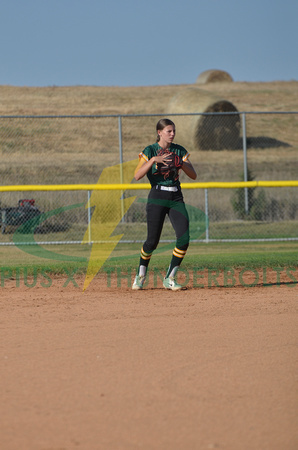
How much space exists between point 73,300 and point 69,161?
16197 millimetres

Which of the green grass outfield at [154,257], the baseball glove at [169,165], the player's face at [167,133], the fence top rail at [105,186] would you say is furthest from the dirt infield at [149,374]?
the fence top rail at [105,186]

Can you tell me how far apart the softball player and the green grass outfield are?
2.04m

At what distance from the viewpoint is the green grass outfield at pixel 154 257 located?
29.9 feet

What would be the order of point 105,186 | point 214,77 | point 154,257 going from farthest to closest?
point 214,77
point 105,186
point 154,257

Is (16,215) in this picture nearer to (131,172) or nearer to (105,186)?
(105,186)

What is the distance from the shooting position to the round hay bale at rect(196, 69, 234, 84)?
43938 mm

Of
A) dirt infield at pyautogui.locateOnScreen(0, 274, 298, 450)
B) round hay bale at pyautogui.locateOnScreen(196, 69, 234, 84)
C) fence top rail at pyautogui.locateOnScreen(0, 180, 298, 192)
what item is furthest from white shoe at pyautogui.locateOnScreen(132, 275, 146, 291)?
round hay bale at pyautogui.locateOnScreen(196, 69, 234, 84)

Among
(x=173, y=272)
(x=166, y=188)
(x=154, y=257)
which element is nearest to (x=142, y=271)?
(x=173, y=272)

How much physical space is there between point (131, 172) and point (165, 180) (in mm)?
9732

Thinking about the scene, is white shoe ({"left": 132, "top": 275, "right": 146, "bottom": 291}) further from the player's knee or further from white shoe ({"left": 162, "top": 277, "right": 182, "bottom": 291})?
the player's knee

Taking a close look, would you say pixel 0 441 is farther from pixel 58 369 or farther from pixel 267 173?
pixel 267 173

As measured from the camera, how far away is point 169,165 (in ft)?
21.9

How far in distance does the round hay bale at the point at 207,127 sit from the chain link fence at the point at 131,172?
0.04 m

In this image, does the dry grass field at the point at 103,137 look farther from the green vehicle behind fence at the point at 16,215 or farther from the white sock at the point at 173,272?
the white sock at the point at 173,272
